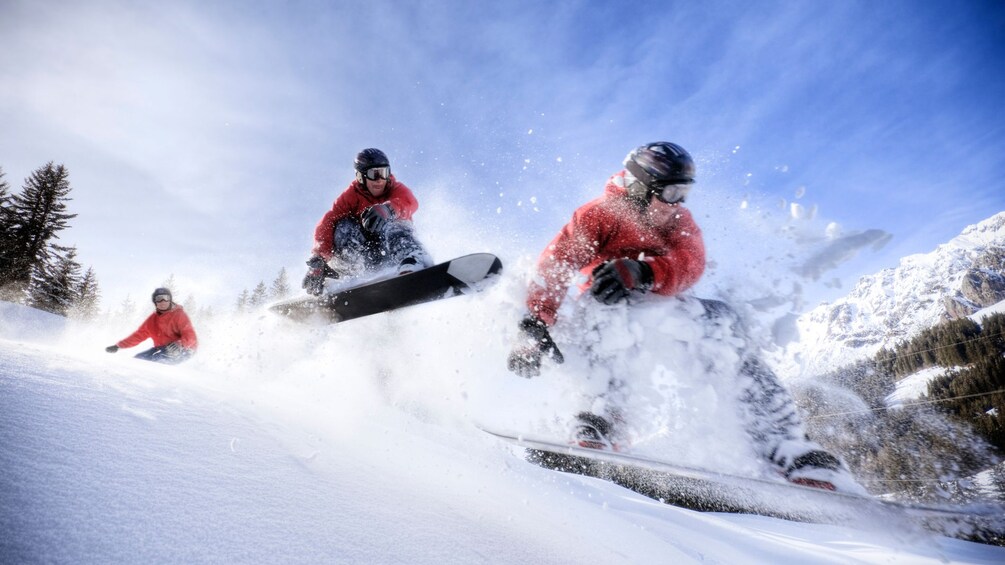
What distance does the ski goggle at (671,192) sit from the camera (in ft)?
10.7

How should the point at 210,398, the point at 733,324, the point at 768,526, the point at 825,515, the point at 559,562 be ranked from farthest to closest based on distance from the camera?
1. the point at 768,526
2. the point at 733,324
3. the point at 825,515
4. the point at 210,398
5. the point at 559,562

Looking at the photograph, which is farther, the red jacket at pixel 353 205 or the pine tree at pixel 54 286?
the pine tree at pixel 54 286

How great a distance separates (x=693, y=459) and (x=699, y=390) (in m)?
0.48

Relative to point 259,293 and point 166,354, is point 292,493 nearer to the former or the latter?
point 166,354

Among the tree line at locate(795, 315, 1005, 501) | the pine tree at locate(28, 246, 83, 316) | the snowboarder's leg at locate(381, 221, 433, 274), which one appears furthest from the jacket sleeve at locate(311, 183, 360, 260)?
the pine tree at locate(28, 246, 83, 316)

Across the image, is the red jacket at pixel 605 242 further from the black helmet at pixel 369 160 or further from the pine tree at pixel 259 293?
the pine tree at pixel 259 293

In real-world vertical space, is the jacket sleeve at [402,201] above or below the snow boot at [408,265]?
above

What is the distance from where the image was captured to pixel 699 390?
287cm

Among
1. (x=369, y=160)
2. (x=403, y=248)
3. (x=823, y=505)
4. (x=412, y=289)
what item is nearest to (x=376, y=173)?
(x=369, y=160)

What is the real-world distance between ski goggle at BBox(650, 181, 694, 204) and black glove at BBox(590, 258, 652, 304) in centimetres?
70

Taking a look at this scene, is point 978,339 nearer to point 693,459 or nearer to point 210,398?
point 693,459

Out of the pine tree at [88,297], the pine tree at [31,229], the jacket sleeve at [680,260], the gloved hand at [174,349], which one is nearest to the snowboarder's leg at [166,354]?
the gloved hand at [174,349]

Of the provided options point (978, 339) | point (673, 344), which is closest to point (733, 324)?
point (673, 344)

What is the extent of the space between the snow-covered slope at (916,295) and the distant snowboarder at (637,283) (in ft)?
438
